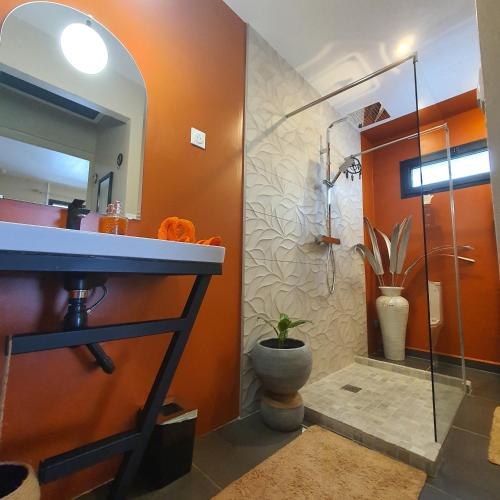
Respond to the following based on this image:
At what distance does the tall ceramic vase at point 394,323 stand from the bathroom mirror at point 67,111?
238cm

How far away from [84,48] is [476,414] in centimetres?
282

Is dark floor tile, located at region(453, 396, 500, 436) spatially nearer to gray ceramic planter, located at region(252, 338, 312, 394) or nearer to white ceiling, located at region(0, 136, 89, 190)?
gray ceramic planter, located at region(252, 338, 312, 394)

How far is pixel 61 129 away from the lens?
1064 mm

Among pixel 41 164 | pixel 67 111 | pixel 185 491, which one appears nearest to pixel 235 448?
pixel 185 491

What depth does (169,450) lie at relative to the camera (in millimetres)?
1079

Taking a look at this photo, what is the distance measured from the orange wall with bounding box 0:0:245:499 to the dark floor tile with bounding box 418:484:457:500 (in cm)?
91

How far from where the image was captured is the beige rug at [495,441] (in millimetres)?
1256

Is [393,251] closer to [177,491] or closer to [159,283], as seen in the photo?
[159,283]

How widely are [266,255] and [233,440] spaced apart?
1.03 meters

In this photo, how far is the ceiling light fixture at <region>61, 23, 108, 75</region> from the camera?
1065 millimetres

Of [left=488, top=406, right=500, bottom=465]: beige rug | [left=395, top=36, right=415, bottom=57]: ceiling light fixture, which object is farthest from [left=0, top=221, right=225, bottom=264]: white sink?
[left=395, top=36, right=415, bottom=57]: ceiling light fixture

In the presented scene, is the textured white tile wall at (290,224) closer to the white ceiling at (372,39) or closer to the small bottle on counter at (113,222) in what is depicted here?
the white ceiling at (372,39)

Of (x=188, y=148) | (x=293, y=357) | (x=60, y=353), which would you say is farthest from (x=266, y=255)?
(x=60, y=353)

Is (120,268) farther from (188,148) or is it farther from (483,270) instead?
(483,270)
